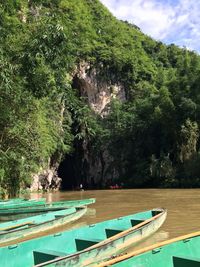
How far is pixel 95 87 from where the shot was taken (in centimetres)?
3775

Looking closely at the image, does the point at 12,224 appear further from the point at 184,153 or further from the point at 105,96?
the point at 105,96

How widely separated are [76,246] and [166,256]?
6.27 ft

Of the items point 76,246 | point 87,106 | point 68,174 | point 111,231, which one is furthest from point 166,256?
point 68,174

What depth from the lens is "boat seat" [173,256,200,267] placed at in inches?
187

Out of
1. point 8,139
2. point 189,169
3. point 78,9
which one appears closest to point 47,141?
point 8,139

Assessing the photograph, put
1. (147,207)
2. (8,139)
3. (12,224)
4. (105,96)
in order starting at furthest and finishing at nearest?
1. (105,96)
2. (8,139)
3. (147,207)
4. (12,224)

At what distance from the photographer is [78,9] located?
41.1 meters

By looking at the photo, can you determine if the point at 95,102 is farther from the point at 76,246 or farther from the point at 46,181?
the point at 76,246

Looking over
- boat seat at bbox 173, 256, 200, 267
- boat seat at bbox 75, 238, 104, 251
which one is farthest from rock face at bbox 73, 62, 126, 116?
boat seat at bbox 173, 256, 200, 267

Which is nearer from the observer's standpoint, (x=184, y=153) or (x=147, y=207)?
(x=147, y=207)

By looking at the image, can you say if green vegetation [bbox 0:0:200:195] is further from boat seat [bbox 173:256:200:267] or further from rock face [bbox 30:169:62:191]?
boat seat [bbox 173:256:200:267]

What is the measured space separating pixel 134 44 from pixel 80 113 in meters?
12.0

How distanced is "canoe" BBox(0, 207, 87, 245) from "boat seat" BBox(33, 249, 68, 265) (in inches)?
103

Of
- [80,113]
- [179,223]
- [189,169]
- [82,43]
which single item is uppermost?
[82,43]
